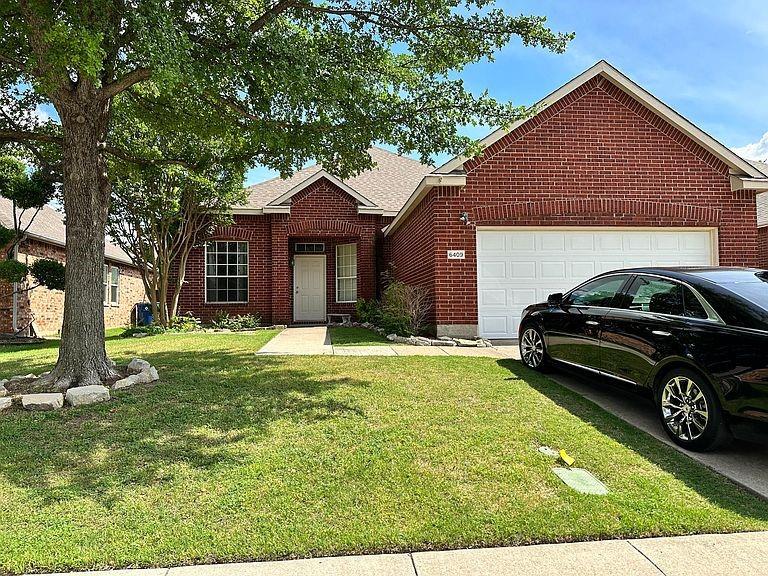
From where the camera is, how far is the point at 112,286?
18.2 m

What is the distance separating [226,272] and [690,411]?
14.1 metres

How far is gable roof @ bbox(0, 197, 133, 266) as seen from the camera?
46.4 ft

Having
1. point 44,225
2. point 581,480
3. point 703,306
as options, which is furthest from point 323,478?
point 44,225

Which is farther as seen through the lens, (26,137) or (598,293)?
(26,137)

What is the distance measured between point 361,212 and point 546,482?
515 inches

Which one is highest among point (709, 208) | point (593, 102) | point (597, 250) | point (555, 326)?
point (593, 102)

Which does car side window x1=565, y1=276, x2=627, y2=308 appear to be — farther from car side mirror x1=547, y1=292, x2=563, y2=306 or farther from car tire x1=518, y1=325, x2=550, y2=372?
car tire x1=518, y1=325, x2=550, y2=372

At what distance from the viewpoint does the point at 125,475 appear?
3.57 m

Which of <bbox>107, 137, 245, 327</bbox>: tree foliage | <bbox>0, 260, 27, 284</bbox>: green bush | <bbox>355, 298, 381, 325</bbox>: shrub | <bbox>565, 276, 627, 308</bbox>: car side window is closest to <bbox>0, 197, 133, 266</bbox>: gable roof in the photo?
<bbox>107, 137, 245, 327</bbox>: tree foliage

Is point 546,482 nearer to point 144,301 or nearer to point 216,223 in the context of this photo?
Answer: point 216,223

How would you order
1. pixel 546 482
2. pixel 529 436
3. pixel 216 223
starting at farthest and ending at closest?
pixel 216 223 → pixel 529 436 → pixel 546 482

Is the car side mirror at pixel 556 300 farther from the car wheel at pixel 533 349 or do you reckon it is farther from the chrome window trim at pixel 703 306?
the chrome window trim at pixel 703 306

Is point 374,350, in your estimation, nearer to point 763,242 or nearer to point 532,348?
point 532,348

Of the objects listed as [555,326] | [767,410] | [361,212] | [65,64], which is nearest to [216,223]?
[361,212]
